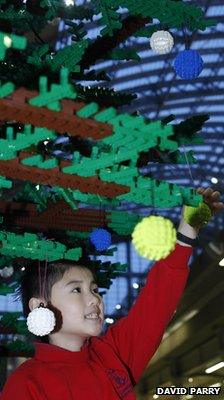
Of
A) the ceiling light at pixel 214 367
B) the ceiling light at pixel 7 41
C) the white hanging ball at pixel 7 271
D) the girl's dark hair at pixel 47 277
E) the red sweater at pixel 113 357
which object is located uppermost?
the ceiling light at pixel 214 367

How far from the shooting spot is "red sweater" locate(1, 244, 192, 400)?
1.98 meters

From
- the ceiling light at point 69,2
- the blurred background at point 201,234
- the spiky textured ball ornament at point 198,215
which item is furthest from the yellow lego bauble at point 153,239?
the blurred background at point 201,234

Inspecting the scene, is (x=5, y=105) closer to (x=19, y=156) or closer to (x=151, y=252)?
(x=19, y=156)

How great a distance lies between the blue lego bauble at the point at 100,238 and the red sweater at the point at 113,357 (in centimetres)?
63

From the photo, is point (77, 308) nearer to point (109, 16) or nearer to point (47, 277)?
point (47, 277)

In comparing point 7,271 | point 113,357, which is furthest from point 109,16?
point 7,271

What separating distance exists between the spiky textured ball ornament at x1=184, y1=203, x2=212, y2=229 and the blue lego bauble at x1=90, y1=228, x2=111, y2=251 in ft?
2.78

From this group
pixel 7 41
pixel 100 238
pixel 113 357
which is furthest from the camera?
pixel 100 238

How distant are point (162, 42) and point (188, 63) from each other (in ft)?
0.98

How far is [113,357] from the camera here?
2207mm

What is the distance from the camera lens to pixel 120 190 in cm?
193

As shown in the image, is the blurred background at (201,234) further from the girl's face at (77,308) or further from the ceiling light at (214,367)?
the girl's face at (77,308)

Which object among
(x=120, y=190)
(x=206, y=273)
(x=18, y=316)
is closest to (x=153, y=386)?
(x=206, y=273)

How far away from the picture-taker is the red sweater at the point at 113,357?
6.49 ft
